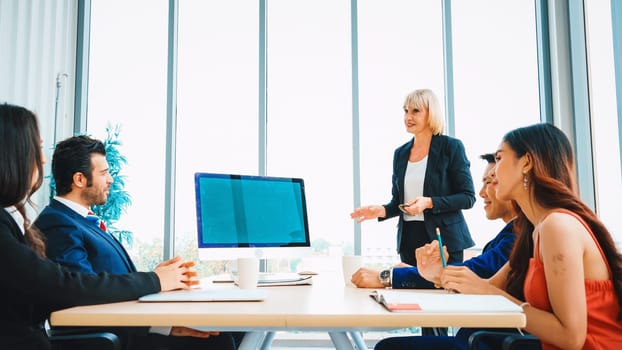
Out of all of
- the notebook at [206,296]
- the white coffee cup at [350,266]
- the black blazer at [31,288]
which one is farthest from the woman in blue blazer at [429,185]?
the black blazer at [31,288]

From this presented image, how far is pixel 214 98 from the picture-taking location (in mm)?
4453

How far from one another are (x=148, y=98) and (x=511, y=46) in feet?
10.2

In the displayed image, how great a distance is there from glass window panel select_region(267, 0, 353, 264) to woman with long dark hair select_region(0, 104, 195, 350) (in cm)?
285

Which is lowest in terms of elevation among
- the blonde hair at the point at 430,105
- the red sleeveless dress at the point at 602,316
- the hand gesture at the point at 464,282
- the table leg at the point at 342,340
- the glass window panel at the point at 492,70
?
the table leg at the point at 342,340

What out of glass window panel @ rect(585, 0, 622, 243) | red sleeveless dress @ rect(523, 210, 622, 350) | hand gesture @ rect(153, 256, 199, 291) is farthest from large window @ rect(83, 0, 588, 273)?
red sleeveless dress @ rect(523, 210, 622, 350)

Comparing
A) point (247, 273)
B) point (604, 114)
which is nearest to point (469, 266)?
point (247, 273)

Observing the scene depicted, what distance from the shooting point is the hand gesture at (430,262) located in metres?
1.75

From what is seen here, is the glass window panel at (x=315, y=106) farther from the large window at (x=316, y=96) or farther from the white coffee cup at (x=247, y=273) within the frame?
the white coffee cup at (x=247, y=273)

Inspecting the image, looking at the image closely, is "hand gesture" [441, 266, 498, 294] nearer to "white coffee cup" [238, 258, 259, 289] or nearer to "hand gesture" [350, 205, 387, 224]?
"white coffee cup" [238, 258, 259, 289]

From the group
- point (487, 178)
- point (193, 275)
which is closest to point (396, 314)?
point (193, 275)

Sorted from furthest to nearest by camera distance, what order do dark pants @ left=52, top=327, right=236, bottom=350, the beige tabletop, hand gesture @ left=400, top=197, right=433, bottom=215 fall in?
hand gesture @ left=400, top=197, right=433, bottom=215 → dark pants @ left=52, top=327, right=236, bottom=350 → the beige tabletop

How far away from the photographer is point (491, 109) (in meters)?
4.25

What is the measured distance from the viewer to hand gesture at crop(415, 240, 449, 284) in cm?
175

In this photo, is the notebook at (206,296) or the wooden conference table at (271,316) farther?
the notebook at (206,296)
